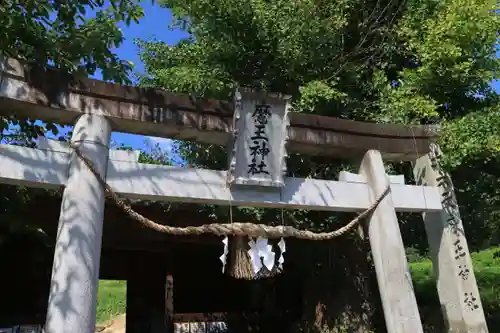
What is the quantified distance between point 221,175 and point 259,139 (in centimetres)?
65

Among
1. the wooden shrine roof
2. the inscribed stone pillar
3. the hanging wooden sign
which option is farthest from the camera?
the hanging wooden sign

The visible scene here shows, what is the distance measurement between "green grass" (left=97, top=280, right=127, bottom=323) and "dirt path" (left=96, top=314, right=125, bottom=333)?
1.69 ft

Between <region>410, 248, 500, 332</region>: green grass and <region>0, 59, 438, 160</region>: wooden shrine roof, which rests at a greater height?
<region>0, 59, 438, 160</region>: wooden shrine roof

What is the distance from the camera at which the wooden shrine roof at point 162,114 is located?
16.0 feet

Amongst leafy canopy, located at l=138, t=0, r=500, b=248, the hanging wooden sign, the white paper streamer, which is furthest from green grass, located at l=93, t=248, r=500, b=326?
the hanging wooden sign

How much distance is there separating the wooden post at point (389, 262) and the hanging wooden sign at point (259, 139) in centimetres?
136

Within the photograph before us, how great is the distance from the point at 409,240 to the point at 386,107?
9.51ft

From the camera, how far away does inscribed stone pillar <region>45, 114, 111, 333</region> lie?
441 cm

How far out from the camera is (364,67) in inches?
355

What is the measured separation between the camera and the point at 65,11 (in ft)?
16.4

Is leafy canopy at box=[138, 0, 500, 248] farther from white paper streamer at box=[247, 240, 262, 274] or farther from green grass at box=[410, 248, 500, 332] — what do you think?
white paper streamer at box=[247, 240, 262, 274]

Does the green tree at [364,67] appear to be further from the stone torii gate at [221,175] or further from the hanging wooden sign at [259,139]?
the hanging wooden sign at [259,139]

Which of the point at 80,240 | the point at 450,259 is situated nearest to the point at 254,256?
the point at 80,240

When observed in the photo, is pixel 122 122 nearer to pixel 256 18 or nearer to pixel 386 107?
pixel 256 18
